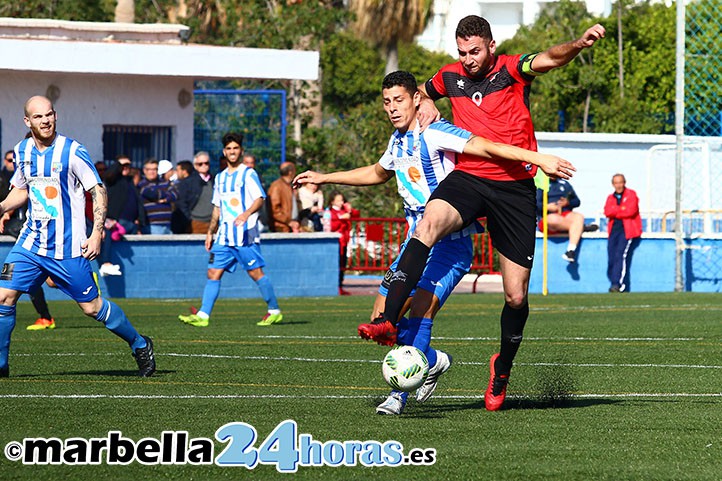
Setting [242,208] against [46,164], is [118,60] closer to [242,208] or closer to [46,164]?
[242,208]

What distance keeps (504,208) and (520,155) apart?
0.44m

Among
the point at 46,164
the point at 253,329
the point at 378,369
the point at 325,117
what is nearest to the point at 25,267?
the point at 46,164

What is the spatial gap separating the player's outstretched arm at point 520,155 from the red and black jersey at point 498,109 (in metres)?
0.23

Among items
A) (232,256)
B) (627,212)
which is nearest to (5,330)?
(232,256)

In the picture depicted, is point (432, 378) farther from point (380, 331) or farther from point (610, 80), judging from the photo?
point (610, 80)

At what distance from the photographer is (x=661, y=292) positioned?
23688mm

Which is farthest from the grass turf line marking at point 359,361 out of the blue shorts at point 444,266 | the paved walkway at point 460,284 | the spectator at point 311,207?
the spectator at point 311,207

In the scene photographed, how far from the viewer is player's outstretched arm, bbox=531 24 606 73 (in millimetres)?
7980

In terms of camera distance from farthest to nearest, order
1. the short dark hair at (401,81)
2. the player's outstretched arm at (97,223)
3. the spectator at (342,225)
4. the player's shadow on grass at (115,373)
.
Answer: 1. the spectator at (342,225)
2. the player's shadow on grass at (115,373)
3. the player's outstretched arm at (97,223)
4. the short dark hair at (401,81)

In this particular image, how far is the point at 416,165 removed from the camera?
29.0ft

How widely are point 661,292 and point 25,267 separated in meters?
15.3

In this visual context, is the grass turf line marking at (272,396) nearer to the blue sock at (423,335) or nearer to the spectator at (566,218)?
the blue sock at (423,335)

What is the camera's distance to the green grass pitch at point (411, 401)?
6.59m

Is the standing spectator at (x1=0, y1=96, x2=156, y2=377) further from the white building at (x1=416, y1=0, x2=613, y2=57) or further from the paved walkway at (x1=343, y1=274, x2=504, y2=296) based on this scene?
the white building at (x1=416, y1=0, x2=613, y2=57)
